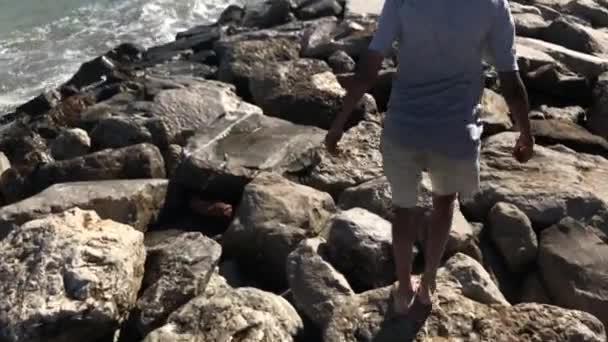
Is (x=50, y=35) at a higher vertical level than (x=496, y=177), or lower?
lower

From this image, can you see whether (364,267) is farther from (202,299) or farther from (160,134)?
(160,134)

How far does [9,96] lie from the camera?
13.6 m

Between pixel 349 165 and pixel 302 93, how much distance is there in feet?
4.59

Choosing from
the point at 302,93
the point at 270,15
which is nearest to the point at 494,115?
the point at 302,93

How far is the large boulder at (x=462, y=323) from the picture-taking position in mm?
4520

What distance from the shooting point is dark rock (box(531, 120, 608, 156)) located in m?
7.05

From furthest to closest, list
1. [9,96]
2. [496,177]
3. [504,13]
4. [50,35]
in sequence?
[50,35]
[9,96]
[496,177]
[504,13]

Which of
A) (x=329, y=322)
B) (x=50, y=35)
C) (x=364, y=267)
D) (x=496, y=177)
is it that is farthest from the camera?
(x=50, y=35)

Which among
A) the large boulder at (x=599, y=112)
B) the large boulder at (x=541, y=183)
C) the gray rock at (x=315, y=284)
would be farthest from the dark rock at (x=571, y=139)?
the gray rock at (x=315, y=284)

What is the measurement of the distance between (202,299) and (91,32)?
12582mm

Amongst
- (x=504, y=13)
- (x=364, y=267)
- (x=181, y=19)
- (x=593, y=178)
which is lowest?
(x=181, y=19)

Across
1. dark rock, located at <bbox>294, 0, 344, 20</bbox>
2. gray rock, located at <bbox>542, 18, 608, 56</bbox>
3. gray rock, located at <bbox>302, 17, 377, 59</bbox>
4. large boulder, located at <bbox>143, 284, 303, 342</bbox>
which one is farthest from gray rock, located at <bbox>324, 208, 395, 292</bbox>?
dark rock, located at <bbox>294, 0, 344, 20</bbox>

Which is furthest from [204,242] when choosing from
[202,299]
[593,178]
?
[593,178]

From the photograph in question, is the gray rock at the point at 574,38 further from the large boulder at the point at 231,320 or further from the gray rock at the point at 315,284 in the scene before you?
the large boulder at the point at 231,320
